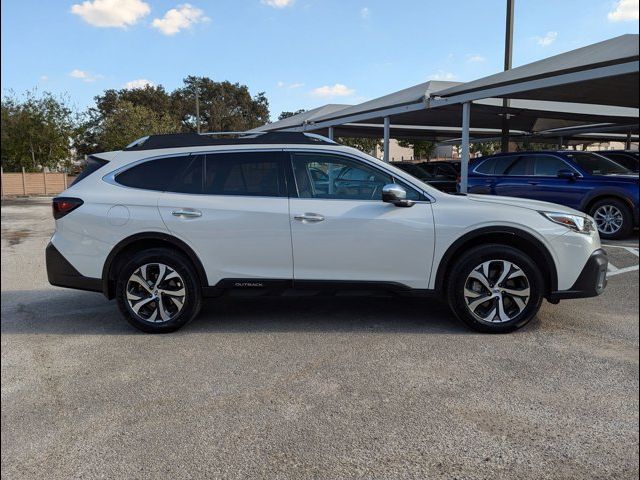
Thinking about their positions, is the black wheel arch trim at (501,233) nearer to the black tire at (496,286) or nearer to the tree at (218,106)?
the black tire at (496,286)

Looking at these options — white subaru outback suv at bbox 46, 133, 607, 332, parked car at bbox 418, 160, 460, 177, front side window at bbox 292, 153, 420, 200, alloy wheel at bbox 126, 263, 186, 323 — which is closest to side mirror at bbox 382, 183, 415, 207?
white subaru outback suv at bbox 46, 133, 607, 332

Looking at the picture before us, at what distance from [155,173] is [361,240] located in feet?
6.18

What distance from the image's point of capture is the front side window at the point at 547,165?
10.2 metres

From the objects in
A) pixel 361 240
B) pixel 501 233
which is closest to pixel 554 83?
pixel 501 233

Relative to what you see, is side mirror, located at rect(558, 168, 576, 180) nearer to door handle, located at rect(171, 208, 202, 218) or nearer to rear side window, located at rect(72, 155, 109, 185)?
door handle, located at rect(171, 208, 202, 218)

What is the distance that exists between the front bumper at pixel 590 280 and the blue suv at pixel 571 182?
4797mm

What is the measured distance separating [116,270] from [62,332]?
0.69 metres

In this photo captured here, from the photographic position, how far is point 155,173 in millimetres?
4496

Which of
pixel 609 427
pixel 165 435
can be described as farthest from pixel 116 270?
pixel 609 427

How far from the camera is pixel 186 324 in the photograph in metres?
4.43

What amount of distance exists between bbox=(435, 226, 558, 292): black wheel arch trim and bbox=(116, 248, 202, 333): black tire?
2045 mm

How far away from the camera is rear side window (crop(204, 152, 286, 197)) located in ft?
14.5

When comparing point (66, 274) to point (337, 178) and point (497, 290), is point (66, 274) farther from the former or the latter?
point (497, 290)

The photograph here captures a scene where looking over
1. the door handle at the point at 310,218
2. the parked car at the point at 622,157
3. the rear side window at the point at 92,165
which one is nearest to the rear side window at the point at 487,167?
the parked car at the point at 622,157
